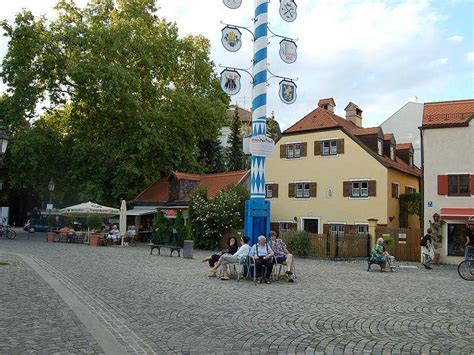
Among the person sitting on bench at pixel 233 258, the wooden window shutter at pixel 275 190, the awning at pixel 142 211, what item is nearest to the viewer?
the person sitting on bench at pixel 233 258

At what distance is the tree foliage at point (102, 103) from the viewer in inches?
1593

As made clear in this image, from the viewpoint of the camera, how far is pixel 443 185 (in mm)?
27844

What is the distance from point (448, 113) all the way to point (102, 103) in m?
24.9

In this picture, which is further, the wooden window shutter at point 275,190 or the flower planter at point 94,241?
the wooden window shutter at point 275,190

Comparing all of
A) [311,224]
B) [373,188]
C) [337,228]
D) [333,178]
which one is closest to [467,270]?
[373,188]

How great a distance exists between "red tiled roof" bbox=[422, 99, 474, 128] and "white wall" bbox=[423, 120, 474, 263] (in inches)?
12.5

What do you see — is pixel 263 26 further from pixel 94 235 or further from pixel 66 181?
pixel 66 181

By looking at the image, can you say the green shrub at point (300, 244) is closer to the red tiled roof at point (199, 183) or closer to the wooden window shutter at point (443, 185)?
the wooden window shutter at point (443, 185)

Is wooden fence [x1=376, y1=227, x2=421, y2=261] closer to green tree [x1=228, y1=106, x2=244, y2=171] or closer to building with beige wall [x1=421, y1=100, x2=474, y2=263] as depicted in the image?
building with beige wall [x1=421, y1=100, x2=474, y2=263]

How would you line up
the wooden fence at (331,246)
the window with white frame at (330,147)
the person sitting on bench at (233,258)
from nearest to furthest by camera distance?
the person sitting on bench at (233,258)
the wooden fence at (331,246)
the window with white frame at (330,147)

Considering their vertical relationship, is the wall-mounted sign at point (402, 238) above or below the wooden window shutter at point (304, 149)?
below

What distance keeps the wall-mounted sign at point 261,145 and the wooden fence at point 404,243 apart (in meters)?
13.1

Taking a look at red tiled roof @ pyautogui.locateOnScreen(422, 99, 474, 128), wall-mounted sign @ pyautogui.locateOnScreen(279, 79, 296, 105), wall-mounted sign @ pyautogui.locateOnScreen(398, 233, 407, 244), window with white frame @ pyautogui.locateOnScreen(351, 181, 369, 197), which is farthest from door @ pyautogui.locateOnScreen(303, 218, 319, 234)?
wall-mounted sign @ pyautogui.locateOnScreen(279, 79, 296, 105)

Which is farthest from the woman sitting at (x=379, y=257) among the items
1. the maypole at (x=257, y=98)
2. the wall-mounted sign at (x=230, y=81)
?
the wall-mounted sign at (x=230, y=81)
